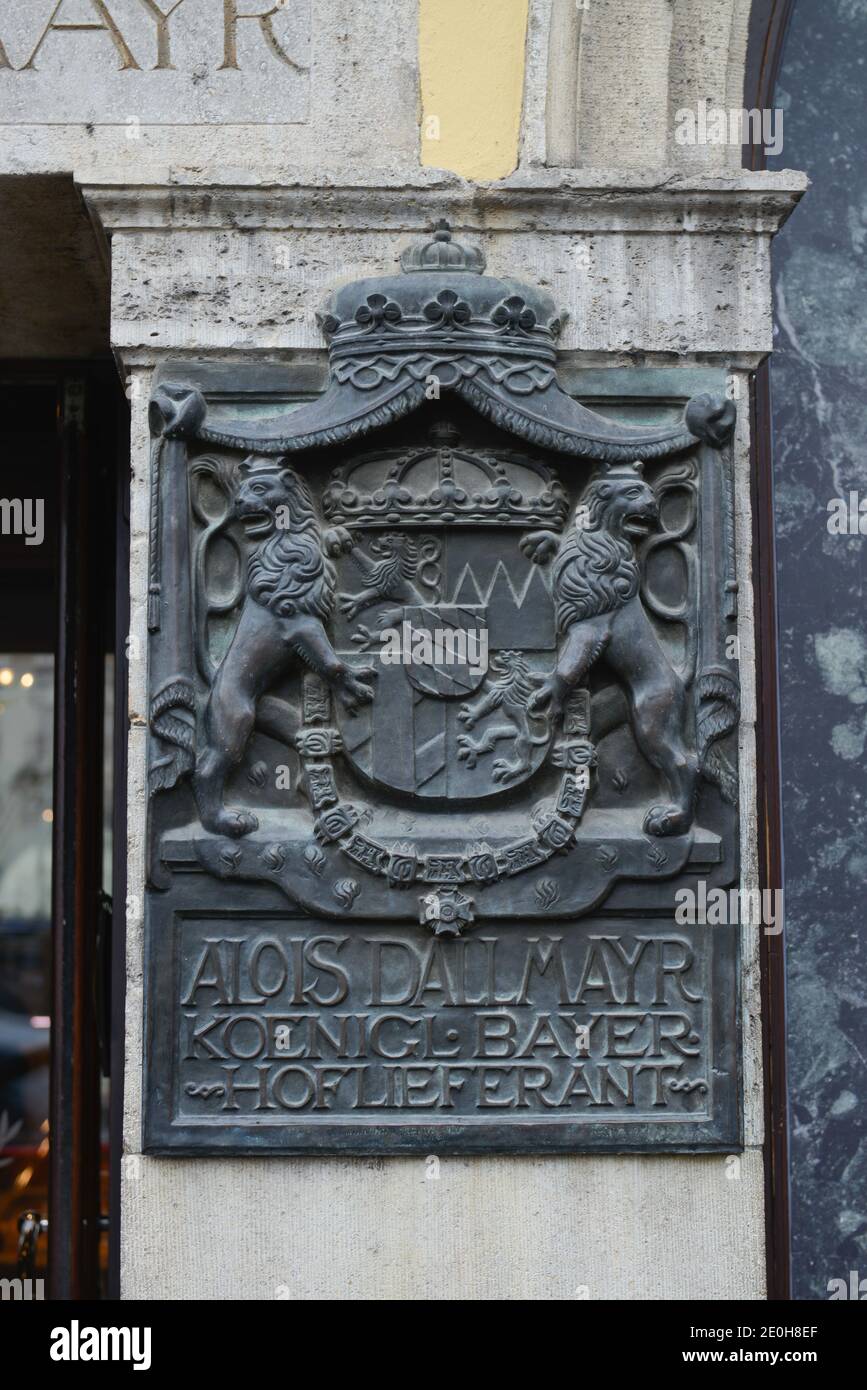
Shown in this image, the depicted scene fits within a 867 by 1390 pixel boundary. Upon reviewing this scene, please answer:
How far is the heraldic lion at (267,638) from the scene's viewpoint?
12.3 feet

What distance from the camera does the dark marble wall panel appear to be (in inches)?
177

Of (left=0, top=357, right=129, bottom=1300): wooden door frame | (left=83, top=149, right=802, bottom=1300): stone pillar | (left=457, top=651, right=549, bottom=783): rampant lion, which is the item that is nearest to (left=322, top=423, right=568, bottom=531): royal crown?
(left=83, top=149, right=802, bottom=1300): stone pillar

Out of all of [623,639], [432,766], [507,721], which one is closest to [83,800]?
[432,766]

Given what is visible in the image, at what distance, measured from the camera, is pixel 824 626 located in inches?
183

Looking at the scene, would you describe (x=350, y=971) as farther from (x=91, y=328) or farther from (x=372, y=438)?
(x=91, y=328)

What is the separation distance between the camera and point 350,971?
379 centimetres

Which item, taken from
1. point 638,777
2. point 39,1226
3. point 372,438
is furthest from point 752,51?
point 39,1226

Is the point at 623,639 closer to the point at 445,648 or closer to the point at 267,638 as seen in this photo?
the point at 445,648

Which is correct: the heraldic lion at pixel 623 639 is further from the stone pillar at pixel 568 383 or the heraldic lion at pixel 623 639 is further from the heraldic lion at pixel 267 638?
the heraldic lion at pixel 267 638

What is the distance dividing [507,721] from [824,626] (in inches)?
49.7

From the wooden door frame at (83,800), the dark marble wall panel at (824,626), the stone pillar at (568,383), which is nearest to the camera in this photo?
the stone pillar at (568,383)

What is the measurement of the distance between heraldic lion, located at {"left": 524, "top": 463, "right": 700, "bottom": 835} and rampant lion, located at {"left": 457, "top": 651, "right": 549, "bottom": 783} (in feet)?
0.11

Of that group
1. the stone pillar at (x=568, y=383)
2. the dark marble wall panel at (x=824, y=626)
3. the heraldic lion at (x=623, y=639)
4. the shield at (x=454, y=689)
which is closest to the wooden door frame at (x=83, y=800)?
the stone pillar at (x=568, y=383)

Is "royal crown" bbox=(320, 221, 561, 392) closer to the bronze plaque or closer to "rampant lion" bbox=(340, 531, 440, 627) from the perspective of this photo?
the bronze plaque
